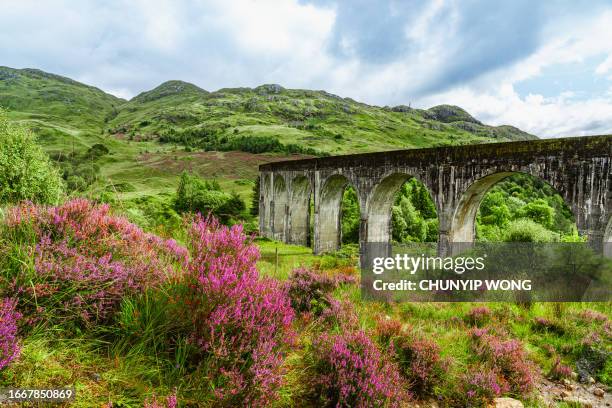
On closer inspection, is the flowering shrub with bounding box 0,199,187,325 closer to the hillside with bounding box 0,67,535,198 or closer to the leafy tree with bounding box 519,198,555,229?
the hillside with bounding box 0,67,535,198

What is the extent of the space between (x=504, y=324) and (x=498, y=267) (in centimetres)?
408

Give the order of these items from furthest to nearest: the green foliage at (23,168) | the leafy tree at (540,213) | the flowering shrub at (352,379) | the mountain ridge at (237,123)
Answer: the mountain ridge at (237,123) < the leafy tree at (540,213) < the green foliage at (23,168) < the flowering shrub at (352,379)

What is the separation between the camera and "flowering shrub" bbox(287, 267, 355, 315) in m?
5.78

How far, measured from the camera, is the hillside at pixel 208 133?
65.9 meters

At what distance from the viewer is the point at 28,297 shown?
2920mm

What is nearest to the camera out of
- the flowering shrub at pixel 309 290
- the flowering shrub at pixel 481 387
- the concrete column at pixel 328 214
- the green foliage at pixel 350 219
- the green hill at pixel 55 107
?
the flowering shrub at pixel 481 387

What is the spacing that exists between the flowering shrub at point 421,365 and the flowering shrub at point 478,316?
2.90m

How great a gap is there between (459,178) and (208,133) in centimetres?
9892

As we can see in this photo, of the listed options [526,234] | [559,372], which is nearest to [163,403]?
[559,372]

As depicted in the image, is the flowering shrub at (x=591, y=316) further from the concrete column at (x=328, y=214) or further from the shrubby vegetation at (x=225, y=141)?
the shrubby vegetation at (x=225, y=141)

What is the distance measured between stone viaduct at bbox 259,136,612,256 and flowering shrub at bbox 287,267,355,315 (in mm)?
10538

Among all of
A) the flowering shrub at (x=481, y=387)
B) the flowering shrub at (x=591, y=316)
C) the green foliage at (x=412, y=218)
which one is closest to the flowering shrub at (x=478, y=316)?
the flowering shrub at (x=591, y=316)

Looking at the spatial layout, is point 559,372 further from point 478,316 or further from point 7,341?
point 7,341

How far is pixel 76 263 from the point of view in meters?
3.17
